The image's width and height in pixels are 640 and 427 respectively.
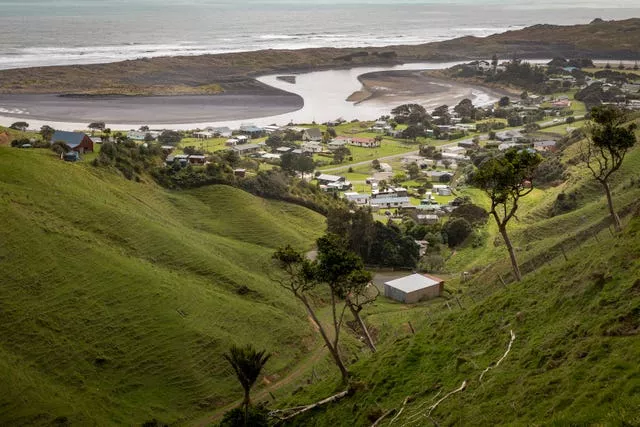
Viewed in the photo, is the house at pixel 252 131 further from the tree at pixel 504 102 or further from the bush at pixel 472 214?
the tree at pixel 504 102

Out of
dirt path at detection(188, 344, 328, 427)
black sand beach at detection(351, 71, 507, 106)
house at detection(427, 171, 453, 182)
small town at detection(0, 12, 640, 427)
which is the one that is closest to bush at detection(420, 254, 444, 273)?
small town at detection(0, 12, 640, 427)

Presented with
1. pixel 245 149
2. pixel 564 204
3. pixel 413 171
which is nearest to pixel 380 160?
pixel 413 171

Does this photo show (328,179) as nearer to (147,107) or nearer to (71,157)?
(71,157)

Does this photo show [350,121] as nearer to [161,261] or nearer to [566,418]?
[161,261]

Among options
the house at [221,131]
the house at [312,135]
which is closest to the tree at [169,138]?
the house at [221,131]

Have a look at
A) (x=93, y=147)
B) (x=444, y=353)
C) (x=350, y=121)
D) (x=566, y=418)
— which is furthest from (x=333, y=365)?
(x=350, y=121)
